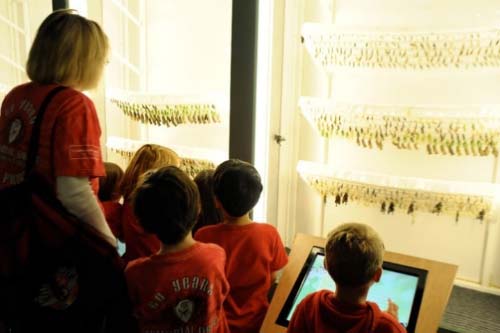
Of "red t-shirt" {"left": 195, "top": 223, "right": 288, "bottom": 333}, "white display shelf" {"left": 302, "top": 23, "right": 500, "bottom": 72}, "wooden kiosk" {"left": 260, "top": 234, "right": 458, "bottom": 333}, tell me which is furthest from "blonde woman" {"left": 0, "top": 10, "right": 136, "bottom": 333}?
"white display shelf" {"left": 302, "top": 23, "right": 500, "bottom": 72}

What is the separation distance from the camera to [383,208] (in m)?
2.16

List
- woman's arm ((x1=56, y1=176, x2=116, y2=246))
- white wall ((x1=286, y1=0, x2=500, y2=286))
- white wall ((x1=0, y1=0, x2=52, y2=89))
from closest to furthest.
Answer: woman's arm ((x1=56, y1=176, x2=116, y2=246)) → white wall ((x1=286, y1=0, x2=500, y2=286)) → white wall ((x1=0, y1=0, x2=52, y2=89))

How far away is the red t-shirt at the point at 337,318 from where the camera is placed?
47.4 inches

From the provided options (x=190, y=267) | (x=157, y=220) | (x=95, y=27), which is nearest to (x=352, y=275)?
(x=190, y=267)

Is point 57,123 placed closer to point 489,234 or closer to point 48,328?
point 48,328

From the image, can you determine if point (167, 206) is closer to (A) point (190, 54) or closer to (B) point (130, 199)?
(B) point (130, 199)

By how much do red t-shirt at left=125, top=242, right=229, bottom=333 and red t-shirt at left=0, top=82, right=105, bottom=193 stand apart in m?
0.34

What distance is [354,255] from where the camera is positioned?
123 centimetres

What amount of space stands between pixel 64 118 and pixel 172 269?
55cm

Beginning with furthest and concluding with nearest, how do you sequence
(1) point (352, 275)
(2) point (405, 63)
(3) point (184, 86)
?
1. (3) point (184, 86)
2. (2) point (405, 63)
3. (1) point (352, 275)

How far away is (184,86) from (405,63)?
144 cm

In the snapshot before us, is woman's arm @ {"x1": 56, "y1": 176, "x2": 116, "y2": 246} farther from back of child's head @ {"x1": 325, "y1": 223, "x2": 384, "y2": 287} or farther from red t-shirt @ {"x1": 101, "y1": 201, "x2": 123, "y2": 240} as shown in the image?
back of child's head @ {"x1": 325, "y1": 223, "x2": 384, "y2": 287}

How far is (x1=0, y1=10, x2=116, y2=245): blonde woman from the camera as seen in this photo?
130 cm

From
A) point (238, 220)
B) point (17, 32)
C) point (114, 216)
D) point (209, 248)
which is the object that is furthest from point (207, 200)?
point (17, 32)
